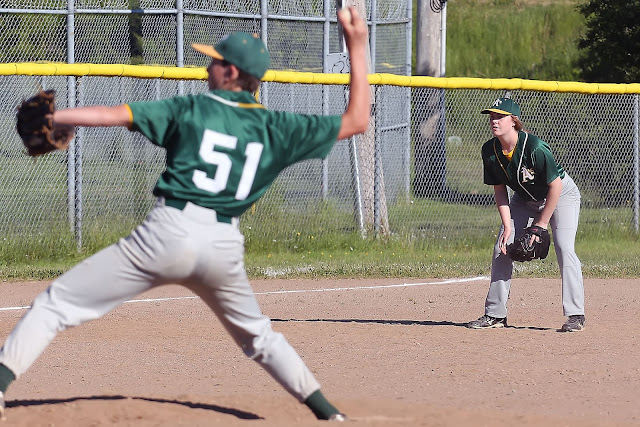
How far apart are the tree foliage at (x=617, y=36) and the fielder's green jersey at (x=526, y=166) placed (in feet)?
33.2

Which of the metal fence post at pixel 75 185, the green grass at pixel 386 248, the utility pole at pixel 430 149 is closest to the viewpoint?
the green grass at pixel 386 248

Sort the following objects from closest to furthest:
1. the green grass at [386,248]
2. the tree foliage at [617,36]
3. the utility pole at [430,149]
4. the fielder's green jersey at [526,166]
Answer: the fielder's green jersey at [526,166]
the green grass at [386,248]
the utility pole at [430,149]
the tree foliage at [617,36]

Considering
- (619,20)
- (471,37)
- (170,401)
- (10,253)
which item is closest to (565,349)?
(170,401)

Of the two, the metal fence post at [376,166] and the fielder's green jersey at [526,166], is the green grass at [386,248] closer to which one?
the metal fence post at [376,166]

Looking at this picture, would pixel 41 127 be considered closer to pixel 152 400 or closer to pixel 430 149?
pixel 152 400

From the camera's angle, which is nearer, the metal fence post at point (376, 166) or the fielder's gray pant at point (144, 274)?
the fielder's gray pant at point (144, 274)

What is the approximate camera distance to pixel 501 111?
23.8 ft

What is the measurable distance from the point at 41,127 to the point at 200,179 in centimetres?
67

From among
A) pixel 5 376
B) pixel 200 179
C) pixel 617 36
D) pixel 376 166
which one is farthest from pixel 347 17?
pixel 617 36

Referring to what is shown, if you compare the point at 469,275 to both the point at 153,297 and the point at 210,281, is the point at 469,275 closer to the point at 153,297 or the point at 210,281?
the point at 153,297

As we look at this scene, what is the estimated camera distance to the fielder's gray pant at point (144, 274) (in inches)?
159

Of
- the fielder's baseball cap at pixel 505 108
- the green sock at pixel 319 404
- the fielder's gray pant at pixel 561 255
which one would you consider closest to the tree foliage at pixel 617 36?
the fielder's gray pant at pixel 561 255

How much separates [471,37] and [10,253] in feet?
82.4

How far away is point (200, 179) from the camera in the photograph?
4062 millimetres
